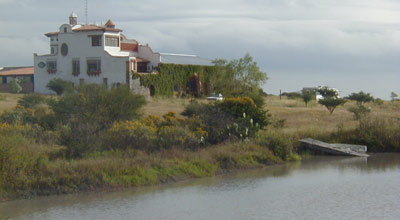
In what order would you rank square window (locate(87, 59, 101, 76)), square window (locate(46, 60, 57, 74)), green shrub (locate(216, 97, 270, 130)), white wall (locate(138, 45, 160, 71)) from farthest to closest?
square window (locate(46, 60, 57, 74)) < white wall (locate(138, 45, 160, 71)) < square window (locate(87, 59, 101, 76)) < green shrub (locate(216, 97, 270, 130))

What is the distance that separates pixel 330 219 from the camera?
16.1m

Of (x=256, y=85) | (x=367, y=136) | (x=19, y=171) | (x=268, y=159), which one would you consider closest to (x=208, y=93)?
(x=256, y=85)

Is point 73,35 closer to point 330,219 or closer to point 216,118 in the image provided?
point 216,118

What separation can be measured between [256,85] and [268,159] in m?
42.8

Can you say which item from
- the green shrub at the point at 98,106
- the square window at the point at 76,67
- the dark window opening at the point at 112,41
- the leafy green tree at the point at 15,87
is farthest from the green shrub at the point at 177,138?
the leafy green tree at the point at 15,87

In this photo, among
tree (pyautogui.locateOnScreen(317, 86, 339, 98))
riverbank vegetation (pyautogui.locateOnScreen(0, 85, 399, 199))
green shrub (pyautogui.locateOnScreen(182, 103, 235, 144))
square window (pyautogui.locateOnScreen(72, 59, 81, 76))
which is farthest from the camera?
tree (pyautogui.locateOnScreen(317, 86, 339, 98))

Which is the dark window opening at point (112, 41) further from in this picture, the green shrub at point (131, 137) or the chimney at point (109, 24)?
the green shrub at point (131, 137)

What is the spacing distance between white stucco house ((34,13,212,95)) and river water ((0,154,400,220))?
41.5 meters

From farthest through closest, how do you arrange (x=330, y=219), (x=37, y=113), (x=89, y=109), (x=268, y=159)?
1. (x=37, y=113)
2. (x=89, y=109)
3. (x=268, y=159)
4. (x=330, y=219)

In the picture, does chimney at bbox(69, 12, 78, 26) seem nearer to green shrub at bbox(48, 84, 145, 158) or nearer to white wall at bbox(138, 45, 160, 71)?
white wall at bbox(138, 45, 160, 71)

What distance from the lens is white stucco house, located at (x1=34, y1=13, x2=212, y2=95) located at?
2527 inches

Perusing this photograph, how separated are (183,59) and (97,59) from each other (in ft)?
39.8

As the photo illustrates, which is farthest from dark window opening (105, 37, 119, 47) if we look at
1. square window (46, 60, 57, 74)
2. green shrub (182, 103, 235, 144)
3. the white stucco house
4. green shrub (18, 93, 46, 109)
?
green shrub (182, 103, 235, 144)

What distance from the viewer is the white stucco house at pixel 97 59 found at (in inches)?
2527
